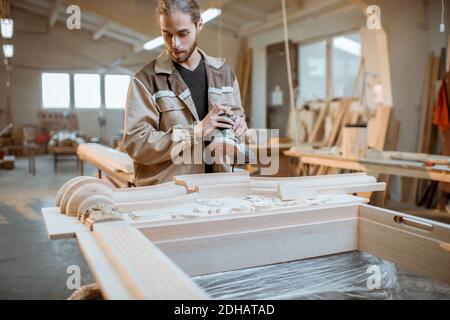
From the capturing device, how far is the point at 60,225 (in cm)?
145

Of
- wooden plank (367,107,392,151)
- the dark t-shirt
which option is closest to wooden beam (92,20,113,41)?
wooden plank (367,107,392,151)

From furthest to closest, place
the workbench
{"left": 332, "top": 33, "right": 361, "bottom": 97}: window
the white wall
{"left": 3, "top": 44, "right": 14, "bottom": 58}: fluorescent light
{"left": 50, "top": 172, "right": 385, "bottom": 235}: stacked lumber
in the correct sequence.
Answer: the white wall, {"left": 332, "top": 33, "right": 361, "bottom": 97}: window, {"left": 3, "top": 44, "right": 14, "bottom": 58}: fluorescent light, the workbench, {"left": 50, "top": 172, "right": 385, "bottom": 235}: stacked lumber

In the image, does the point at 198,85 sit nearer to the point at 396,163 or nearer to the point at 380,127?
the point at 396,163

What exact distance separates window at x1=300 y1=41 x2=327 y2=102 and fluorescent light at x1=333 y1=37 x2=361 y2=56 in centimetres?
38

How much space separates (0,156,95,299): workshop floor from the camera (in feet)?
11.5

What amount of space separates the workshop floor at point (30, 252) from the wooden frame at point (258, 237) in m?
2.23

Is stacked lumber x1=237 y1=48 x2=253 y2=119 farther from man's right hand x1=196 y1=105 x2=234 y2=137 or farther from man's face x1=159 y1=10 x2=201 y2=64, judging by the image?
man's right hand x1=196 y1=105 x2=234 y2=137

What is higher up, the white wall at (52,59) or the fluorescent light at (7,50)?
the white wall at (52,59)

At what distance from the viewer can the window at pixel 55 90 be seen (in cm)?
1493

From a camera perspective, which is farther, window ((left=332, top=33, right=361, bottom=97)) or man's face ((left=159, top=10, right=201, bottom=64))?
window ((left=332, top=33, right=361, bottom=97))

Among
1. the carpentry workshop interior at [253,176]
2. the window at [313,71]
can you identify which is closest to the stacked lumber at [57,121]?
the carpentry workshop interior at [253,176]

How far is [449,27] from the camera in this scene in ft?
20.7

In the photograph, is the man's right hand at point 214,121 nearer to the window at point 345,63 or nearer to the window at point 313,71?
the window at point 345,63

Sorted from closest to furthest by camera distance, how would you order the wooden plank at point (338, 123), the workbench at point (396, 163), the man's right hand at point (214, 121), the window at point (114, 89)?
the man's right hand at point (214, 121)
the workbench at point (396, 163)
the wooden plank at point (338, 123)
the window at point (114, 89)
